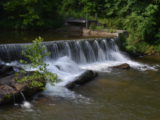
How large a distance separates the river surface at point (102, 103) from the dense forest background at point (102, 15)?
5.67m

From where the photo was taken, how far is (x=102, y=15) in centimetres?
2359

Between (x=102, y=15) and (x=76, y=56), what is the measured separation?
9599 millimetres

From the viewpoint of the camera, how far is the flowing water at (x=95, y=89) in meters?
8.20

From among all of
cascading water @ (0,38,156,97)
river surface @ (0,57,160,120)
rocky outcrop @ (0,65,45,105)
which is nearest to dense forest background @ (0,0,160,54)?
cascading water @ (0,38,156,97)

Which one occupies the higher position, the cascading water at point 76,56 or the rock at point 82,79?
the cascading water at point 76,56

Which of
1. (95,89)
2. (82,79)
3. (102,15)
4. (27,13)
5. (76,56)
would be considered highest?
(27,13)

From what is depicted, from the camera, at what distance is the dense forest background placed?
1691cm

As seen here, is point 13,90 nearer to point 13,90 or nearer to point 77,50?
point 13,90

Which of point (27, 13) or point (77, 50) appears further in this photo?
point (27, 13)

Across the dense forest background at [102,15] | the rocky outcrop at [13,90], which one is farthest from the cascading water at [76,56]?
the rocky outcrop at [13,90]

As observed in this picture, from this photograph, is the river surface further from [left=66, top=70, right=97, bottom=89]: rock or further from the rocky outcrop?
the rocky outcrop

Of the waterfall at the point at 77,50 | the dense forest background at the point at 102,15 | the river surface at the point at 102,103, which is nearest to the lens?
the river surface at the point at 102,103

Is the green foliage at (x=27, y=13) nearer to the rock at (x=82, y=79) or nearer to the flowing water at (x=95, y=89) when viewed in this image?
the flowing water at (x=95, y=89)

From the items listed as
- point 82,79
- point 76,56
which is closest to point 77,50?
point 76,56
